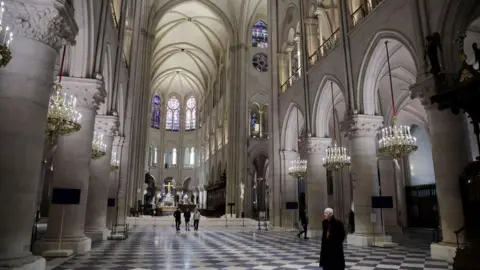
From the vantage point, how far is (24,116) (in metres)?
5.57

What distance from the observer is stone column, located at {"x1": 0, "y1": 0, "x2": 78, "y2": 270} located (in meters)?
5.26

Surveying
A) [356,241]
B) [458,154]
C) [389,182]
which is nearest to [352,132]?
[356,241]

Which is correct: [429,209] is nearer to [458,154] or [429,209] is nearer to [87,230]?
[458,154]

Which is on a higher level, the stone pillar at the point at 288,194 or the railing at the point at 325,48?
the railing at the point at 325,48

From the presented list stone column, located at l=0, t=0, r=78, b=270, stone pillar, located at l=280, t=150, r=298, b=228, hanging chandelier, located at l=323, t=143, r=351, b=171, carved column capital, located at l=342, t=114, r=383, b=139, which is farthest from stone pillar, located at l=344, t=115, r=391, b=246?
stone column, located at l=0, t=0, r=78, b=270

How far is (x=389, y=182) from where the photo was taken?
18734 mm

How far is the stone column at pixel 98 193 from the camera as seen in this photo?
12.9 m

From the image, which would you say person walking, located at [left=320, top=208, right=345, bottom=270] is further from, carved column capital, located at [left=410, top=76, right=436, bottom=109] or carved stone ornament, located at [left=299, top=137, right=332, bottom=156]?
carved stone ornament, located at [left=299, top=137, right=332, bottom=156]

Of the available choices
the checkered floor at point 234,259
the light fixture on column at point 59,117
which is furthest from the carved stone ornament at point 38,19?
the checkered floor at point 234,259

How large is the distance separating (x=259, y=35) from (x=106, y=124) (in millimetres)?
24657

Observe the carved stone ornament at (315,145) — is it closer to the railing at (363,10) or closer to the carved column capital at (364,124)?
the carved column capital at (364,124)

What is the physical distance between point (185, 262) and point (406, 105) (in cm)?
1807

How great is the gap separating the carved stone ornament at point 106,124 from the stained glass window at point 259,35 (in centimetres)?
2363

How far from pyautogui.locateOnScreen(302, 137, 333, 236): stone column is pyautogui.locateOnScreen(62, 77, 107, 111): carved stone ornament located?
401 inches
